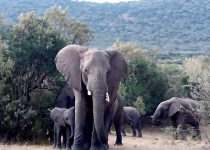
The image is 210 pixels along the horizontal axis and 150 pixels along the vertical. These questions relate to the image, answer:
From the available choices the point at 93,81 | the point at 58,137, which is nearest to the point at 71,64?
the point at 93,81

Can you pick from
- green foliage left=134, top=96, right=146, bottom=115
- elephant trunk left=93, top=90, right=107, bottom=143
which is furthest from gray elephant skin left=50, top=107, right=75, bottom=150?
green foliage left=134, top=96, right=146, bottom=115

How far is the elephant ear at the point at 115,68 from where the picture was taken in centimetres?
1130

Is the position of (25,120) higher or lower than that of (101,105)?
lower

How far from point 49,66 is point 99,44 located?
5776 cm

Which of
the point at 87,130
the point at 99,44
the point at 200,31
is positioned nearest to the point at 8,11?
the point at 99,44

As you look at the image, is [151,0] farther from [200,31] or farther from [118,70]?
[118,70]

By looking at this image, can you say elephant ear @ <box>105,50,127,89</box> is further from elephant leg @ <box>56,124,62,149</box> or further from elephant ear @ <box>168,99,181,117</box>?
elephant ear @ <box>168,99,181,117</box>

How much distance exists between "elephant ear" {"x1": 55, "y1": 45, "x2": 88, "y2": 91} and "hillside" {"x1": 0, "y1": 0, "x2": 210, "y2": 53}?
65706 millimetres

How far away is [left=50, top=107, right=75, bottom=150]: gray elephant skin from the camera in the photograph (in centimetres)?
1236

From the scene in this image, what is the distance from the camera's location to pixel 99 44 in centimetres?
7344

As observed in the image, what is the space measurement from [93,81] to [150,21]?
283 ft

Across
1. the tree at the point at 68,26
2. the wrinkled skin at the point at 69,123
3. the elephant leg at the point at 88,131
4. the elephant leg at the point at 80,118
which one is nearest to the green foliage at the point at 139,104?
the tree at the point at 68,26

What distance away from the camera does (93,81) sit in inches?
391

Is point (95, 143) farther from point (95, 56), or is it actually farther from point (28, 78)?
point (28, 78)
